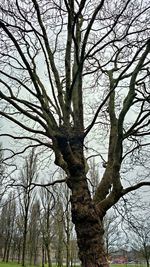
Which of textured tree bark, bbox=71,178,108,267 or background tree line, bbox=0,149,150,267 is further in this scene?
background tree line, bbox=0,149,150,267

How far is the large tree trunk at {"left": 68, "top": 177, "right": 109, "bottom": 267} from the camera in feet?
11.5

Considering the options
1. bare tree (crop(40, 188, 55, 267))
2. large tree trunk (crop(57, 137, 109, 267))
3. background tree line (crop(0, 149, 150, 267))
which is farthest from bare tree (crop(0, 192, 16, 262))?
large tree trunk (crop(57, 137, 109, 267))

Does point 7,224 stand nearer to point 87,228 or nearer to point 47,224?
point 47,224

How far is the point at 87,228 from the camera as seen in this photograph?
12.4ft

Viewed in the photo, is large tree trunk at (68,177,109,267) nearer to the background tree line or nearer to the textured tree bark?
the textured tree bark

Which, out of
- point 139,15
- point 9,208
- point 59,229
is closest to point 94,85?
point 139,15

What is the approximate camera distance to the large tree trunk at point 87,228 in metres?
3.52

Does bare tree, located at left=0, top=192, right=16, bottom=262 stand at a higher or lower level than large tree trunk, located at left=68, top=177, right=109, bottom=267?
higher

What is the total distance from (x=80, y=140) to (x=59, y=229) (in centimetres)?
2470

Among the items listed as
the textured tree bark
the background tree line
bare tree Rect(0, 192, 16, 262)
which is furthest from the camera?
bare tree Rect(0, 192, 16, 262)

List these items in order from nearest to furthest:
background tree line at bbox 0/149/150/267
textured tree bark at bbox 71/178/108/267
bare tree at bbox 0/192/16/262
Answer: textured tree bark at bbox 71/178/108/267 < background tree line at bbox 0/149/150/267 < bare tree at bbox 0/192/16/262

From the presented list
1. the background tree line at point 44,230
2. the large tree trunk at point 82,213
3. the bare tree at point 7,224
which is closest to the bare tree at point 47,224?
the background tree line at point 44,230

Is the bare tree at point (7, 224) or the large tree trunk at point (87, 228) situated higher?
the bare tree at point (7, 224)

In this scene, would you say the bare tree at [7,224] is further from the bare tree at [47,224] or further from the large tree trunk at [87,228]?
the large tree trunk at [87,228]
